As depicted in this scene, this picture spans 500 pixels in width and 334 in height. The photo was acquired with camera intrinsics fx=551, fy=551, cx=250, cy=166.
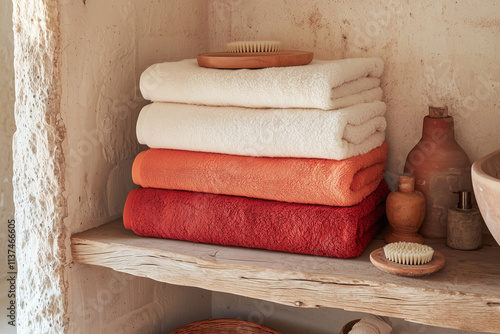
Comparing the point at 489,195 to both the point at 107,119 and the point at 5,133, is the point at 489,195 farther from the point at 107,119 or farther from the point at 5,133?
the point at 5,133

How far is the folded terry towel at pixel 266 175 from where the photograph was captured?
80 centimetres

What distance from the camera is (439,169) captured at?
0.91 m

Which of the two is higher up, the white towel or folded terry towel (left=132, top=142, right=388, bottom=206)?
the white towel

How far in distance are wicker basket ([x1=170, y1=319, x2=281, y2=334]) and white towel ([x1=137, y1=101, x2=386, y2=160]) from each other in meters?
0.41

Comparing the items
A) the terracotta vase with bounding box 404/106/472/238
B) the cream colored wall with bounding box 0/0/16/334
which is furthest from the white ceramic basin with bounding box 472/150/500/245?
the cream colored wall with bounding box 0/0/16/334

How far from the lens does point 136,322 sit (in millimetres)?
1052

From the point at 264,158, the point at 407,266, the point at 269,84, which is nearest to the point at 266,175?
the point at 264,158

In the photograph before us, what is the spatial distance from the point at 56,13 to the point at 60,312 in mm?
474

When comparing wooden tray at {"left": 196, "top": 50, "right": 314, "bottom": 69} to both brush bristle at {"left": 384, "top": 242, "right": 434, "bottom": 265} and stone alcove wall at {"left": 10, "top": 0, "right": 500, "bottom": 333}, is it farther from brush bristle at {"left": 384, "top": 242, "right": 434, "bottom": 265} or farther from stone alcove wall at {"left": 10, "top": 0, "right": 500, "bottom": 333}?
brush bristle at {"left": 384, "top": 242, "right": 434, "bottom": 265}

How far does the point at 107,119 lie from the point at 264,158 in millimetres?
300

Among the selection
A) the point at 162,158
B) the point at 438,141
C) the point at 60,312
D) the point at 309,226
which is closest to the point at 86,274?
the point at 60,312

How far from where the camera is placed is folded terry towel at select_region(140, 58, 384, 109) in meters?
0.81

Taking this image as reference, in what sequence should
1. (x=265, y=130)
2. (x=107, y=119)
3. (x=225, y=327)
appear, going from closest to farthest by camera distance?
1. (x=265, y=130)
2. (x=107, y=119)
3. (x=225, y=327)

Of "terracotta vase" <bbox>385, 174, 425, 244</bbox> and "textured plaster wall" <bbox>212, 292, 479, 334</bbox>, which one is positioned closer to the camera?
"terracotta vase" <bbox>385, 174, 425, 244</bbox>
